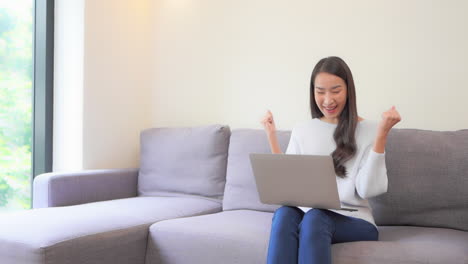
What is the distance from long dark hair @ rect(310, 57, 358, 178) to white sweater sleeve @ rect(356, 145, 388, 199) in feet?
0.31

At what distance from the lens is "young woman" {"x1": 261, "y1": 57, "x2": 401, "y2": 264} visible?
1.80 m

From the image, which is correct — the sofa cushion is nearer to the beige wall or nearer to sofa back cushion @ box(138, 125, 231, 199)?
the beige wall

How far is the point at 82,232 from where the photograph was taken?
209 cm

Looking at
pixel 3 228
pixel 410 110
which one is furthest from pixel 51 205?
pixel 410 110

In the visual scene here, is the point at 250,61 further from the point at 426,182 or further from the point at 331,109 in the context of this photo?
the point at 426,182

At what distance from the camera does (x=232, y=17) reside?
334 centimetres

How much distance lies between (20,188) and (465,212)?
91.7 inches

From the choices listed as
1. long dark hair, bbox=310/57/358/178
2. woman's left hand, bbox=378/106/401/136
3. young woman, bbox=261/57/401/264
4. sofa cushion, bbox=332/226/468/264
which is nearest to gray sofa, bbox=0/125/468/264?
sofa cushion, bbox=332/226/468/264

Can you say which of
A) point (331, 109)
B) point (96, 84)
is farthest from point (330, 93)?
point (96, 84)

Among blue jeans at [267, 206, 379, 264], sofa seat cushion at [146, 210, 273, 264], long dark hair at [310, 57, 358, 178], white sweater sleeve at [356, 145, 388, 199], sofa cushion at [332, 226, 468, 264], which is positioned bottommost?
sofa seat cushion at [146, 210, 273, 264]

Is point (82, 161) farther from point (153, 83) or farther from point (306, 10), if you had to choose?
point (306, 10)

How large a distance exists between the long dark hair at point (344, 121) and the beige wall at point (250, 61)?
688 mm

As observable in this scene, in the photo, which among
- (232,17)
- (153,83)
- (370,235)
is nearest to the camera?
(370,235)

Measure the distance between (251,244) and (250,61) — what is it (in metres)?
1.50
